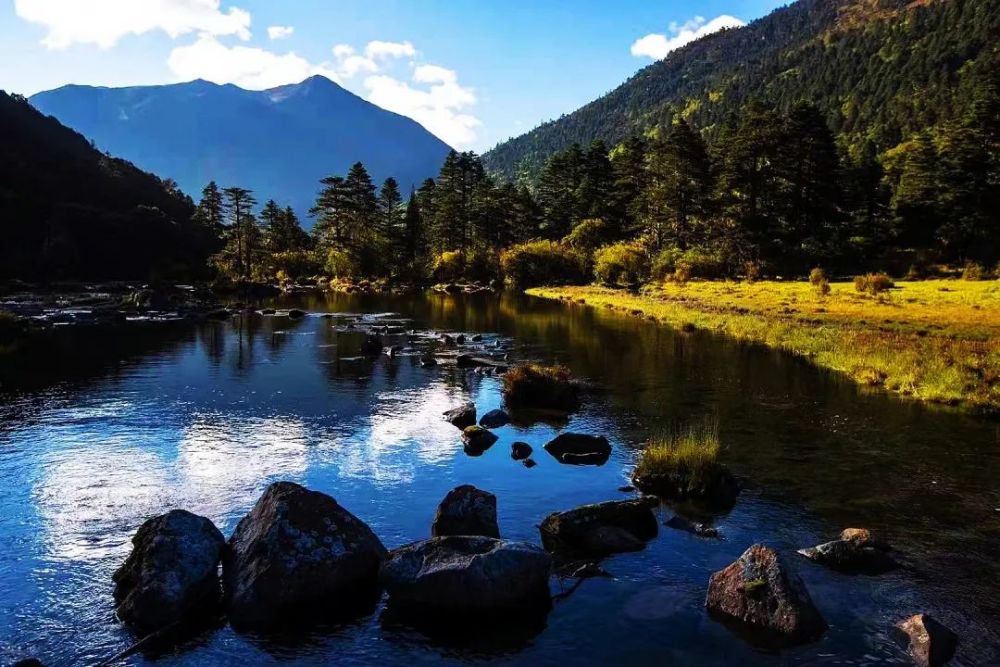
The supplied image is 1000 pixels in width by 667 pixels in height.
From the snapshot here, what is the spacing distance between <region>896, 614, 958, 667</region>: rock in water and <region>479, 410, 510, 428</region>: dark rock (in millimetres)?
17185

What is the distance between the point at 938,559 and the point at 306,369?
32235 mm

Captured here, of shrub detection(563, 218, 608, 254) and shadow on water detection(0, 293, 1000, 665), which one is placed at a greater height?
shrub detection(563, 218, 608, 254)

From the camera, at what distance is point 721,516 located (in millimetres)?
17594

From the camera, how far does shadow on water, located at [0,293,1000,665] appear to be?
12.0m

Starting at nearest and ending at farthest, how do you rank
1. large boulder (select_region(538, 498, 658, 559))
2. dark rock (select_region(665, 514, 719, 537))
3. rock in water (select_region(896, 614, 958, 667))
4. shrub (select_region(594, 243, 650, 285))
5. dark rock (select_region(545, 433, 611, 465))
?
rock in water (select_region(896, 614, 958, 667)), large boulder (select_region(538, 498, 658, 559)), dark rock (select_region(665, 514, 719, 537)), dark rock (select_region(545, 433, 611, 465)), shrub (select_region(594, 243, 650, 285))

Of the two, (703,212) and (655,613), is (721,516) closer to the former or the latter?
(655,613)

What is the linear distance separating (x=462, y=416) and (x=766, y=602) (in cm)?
1656

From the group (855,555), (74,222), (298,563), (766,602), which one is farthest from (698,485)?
(74,222)

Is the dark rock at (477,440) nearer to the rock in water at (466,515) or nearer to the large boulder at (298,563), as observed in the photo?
the rock in water at (466,515)

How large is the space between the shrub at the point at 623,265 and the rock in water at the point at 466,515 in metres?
83.5

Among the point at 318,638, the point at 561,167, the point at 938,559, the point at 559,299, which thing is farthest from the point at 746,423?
the point at 561,167

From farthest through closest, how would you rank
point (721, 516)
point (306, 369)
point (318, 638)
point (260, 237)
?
1. point (260, 237)
2. point (306, 369)
3. point (721, 516)
4. point (318, 638)

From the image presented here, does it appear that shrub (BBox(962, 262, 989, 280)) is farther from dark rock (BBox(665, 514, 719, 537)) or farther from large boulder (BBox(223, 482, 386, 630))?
large boulder (BBox(223, 482, 386, 630))

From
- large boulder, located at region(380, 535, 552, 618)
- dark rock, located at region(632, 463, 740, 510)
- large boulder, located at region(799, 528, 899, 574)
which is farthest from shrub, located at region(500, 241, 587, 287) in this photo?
large boulder, located at region(380, 535, 552, 618)
